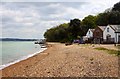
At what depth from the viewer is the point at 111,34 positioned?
63156mm

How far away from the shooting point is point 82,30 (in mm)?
88438

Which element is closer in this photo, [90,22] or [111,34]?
[111,34]

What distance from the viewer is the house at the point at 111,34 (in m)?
60.7

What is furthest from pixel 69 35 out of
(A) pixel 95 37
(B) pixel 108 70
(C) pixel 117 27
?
(B) pixel 108 70

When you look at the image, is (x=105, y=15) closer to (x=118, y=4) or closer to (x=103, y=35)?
(x=118, y=4)

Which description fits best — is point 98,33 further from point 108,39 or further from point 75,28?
point 75,28

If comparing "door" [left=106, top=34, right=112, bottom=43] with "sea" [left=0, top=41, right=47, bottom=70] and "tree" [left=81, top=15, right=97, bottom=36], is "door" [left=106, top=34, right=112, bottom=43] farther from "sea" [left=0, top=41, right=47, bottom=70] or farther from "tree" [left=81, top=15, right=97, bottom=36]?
"tree" [left=81, top=15, right=97, bottom=36]

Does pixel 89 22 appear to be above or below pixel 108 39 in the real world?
Answer: above

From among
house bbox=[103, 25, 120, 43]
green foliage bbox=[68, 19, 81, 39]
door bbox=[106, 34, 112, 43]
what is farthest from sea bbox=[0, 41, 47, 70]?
green foliage bbox=[68, 19, 81, 39]

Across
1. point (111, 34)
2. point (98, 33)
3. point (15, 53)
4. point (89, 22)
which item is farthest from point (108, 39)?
point (89, 22)

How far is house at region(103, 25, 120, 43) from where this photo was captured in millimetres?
60688

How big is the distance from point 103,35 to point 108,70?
2133 inches

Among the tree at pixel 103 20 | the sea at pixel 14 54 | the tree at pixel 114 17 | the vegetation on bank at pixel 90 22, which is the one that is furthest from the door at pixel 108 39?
the tree at pixel 103 20

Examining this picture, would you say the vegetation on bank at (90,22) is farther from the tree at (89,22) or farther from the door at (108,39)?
the door at (108,39)
